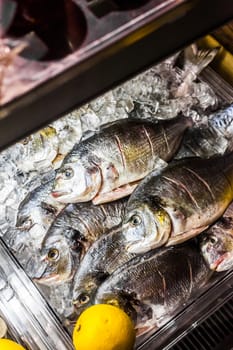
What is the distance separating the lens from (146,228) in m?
1.62

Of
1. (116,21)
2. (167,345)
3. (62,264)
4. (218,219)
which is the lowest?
(167,345)

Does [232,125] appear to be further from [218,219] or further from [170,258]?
[170,258]

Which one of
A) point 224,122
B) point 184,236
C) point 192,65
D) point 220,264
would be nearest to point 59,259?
point 184,236

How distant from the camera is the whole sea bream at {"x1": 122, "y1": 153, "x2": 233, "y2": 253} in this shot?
163 centimetres

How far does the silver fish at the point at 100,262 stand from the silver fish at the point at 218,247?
21 centimetres

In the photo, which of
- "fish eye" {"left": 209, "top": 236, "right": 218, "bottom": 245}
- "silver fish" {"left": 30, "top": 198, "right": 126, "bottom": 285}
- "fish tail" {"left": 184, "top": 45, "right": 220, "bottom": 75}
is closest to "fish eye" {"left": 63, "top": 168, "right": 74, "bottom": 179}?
"silver fish" {"left": 30, "top": 198, "right": 126, "bottom": 285}

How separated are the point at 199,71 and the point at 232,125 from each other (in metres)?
0.29

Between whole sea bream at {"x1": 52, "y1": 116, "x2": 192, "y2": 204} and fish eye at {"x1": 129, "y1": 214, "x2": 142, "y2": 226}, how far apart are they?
140 millimetres

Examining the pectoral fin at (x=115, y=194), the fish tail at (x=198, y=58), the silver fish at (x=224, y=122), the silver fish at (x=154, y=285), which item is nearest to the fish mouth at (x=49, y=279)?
the silver fish at (x=154, y=285)

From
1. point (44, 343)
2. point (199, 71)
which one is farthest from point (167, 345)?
point (199, 71)

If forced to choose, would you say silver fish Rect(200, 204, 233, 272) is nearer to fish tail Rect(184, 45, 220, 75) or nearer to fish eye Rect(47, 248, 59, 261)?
fish eye Rect(47, 248, 59, 261)

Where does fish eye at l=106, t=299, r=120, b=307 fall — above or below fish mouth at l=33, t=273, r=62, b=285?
below

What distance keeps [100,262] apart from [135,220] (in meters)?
0.17

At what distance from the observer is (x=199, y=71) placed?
209 cm
